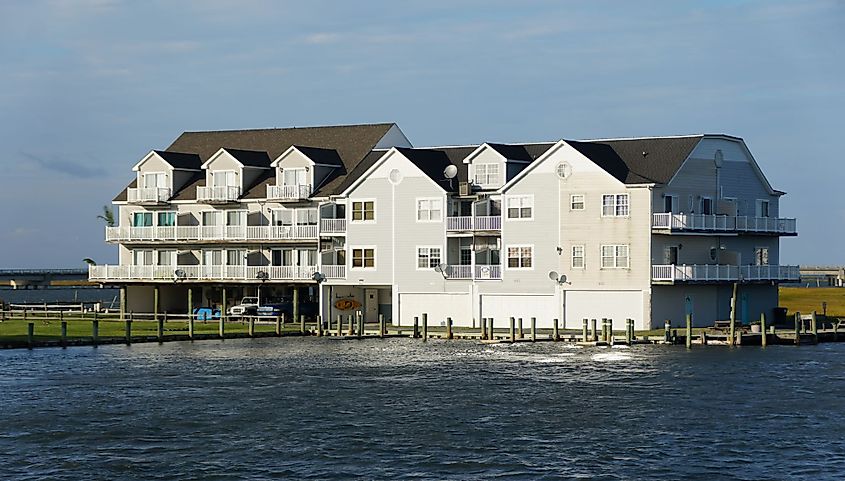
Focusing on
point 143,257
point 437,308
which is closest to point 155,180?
point 143,257

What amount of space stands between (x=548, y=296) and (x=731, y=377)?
24435 mm

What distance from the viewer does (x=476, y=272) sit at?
3489 inches

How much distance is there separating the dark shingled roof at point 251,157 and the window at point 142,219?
7414 millimetres

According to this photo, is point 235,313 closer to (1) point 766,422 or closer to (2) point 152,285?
(2) point 152,285

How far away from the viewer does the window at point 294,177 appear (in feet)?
321

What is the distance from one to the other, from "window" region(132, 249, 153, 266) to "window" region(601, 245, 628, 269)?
34984mm

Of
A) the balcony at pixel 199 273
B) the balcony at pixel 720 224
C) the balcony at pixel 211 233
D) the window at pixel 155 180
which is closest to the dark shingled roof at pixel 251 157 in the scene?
the balcony at pixel 211 233

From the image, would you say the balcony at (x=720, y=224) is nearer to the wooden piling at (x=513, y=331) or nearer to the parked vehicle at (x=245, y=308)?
the wooden piling at (x=513, y=331)

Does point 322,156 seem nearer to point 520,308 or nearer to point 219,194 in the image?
point 219,194

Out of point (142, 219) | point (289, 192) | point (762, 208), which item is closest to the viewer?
point (762, 208)

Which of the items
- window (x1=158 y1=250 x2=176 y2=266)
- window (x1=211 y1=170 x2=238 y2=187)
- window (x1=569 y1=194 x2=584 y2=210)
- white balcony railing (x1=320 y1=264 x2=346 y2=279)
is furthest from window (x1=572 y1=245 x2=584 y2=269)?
window (x1=158 y1=250 x2=176 y2=266)

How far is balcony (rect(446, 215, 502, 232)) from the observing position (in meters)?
88.4

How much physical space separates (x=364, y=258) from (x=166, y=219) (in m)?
17.5

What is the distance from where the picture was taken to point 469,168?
9075 cm
